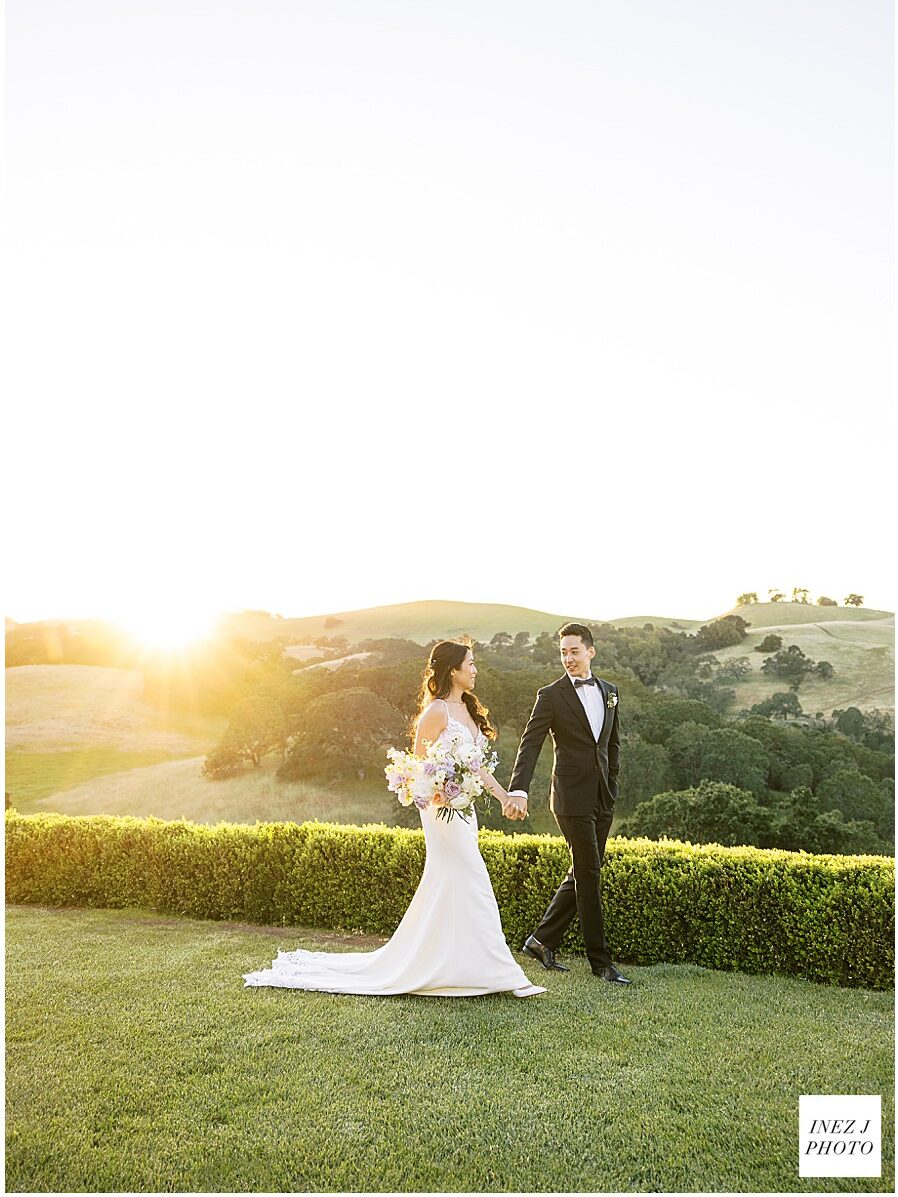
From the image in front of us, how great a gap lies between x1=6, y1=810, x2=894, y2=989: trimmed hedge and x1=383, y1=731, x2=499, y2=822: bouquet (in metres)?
1.56

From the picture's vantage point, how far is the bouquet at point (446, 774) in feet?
18.7

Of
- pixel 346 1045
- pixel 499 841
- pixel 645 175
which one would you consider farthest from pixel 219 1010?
pixel 645 175

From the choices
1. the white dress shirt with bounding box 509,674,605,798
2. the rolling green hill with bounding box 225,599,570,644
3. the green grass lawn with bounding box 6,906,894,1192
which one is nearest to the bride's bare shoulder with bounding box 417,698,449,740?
the white dress shirt with bounding box 509,674,605,798

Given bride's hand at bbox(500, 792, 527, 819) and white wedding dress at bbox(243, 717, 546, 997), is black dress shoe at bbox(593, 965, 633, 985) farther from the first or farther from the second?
bride's hand at bbox(500, 792, 527, 819)

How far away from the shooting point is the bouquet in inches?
224

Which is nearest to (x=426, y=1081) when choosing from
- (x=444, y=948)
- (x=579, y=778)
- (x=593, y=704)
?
(x=444, y=948)

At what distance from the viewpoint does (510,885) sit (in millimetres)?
7051

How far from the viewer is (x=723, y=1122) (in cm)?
380

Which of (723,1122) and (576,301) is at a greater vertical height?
(576,301)

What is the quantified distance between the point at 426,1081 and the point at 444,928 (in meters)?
Result: 1.46

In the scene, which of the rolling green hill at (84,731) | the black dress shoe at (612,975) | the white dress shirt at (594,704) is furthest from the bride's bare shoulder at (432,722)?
the rolling green hill at (84,731)

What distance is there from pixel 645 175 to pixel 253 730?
11972 millimetres

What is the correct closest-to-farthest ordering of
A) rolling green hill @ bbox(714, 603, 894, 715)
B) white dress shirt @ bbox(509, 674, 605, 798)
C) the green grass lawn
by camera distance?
the green grass lawn < white dress shirt @ bbox(509, 674, 605, 798) < rolling green hill @ bbox(714, 603, 894, 715)

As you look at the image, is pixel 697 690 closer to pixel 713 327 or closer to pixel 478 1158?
pixel 713 327
